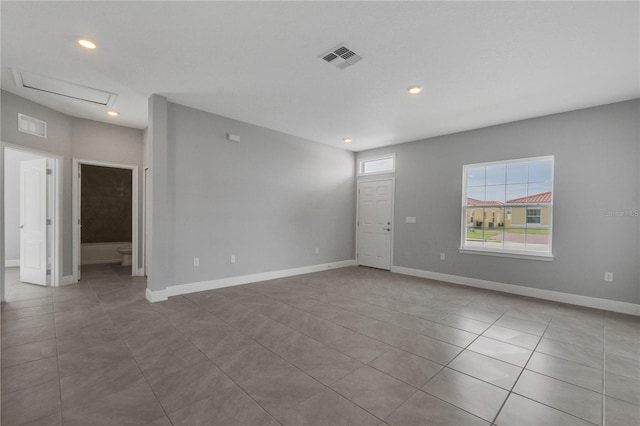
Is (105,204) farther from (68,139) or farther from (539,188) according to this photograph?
(539,188)

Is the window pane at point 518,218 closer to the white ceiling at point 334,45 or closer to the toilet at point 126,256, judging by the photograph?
the white ceiling at point 334,45

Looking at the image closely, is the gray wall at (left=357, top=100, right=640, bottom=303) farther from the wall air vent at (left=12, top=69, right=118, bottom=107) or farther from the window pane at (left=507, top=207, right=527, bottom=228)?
the wall air vent at (left=12, top=69, right=118, bottom=107)

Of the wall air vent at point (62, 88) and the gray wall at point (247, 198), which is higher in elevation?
the wall air vent at point (62, 88)

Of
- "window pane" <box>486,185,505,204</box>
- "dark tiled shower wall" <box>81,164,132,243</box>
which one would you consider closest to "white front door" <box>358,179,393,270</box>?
"window pane" <box>486,185,505,204</box>

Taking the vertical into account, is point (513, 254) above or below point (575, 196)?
below

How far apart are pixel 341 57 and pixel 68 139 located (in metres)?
4.95

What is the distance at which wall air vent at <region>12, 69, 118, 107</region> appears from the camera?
3.39 m

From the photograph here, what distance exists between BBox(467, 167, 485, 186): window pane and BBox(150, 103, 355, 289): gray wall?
9.01 feet

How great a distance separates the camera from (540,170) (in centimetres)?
450

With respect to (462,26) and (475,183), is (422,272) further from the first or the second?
(462,26)

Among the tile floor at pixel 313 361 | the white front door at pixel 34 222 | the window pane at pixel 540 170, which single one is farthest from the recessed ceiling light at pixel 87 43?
the window pane at pixel 540 170

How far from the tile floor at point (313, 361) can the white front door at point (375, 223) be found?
2.45 m

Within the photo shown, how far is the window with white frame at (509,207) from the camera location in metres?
4.45

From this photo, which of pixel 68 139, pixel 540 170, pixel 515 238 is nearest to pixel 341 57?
pixel 540 170
